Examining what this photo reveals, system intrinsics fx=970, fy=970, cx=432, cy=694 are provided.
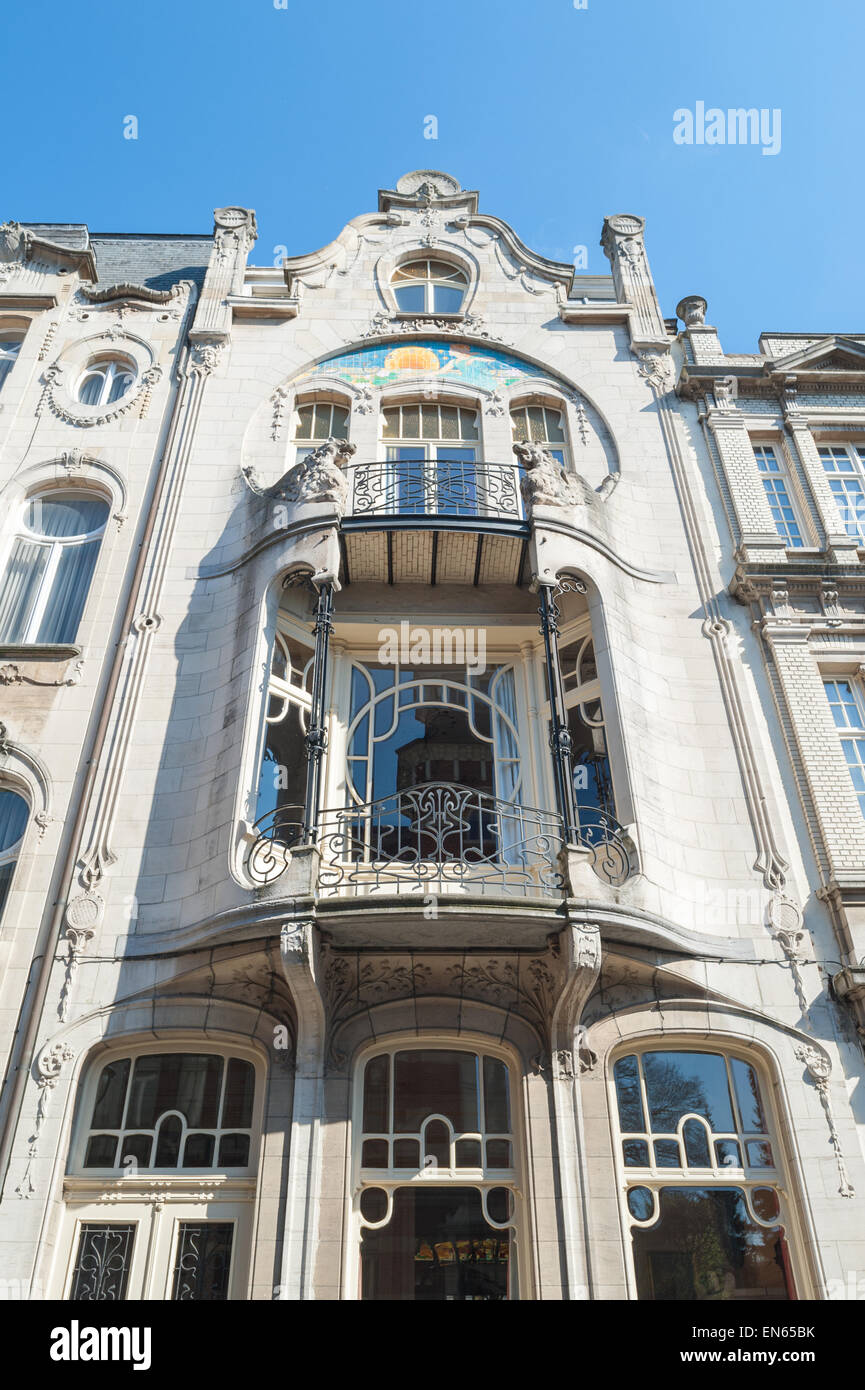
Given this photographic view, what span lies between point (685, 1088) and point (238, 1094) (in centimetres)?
455

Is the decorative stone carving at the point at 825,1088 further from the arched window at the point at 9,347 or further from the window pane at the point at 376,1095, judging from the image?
the arched window at the point at 9,347

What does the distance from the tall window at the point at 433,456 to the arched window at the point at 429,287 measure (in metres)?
2.50

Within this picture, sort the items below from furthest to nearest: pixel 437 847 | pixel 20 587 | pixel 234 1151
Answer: pixel 20 587
pixel 437 847
pixel 234 1151

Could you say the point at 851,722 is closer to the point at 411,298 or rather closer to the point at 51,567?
the point at 411,298

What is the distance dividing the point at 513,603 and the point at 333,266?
27.4 feet

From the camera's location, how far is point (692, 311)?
16.8 meters

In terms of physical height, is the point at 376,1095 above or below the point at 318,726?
below

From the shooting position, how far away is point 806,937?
34.5 feet

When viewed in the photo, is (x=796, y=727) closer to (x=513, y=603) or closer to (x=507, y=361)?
(x=513, y=603)

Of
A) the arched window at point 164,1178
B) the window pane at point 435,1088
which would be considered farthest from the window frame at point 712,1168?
the arched window at point 164,1178

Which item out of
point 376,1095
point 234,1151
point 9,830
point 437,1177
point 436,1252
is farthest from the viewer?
point 9,830

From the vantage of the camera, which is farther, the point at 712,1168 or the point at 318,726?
the point at 318,726

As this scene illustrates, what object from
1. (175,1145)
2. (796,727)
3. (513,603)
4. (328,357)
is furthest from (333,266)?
(175,1145)
